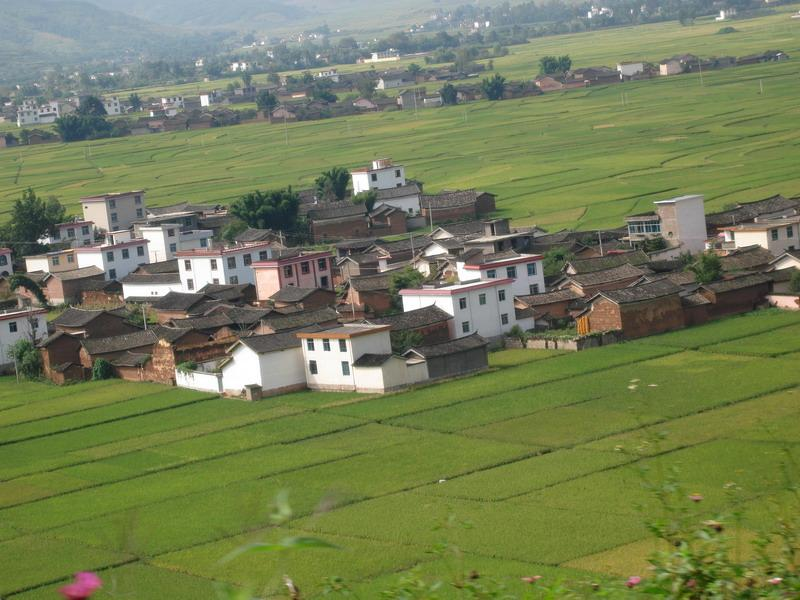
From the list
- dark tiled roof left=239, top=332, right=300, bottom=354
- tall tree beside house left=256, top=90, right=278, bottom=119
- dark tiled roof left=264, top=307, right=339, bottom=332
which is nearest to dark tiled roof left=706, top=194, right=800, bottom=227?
dark tiled roof left=264, top=307, right=339, bottom=332

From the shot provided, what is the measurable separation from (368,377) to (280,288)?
7611mm

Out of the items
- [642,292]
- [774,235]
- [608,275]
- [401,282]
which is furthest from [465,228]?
[642,292]

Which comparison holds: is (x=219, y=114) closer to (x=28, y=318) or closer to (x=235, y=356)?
(x=28, y=318)

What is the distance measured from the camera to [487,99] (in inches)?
2633

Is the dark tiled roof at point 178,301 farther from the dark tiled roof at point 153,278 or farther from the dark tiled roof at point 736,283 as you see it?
the dark tiled roof at point 736,283

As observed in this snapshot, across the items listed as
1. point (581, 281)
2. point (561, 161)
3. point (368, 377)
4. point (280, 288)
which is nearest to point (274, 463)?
point (368, 377)

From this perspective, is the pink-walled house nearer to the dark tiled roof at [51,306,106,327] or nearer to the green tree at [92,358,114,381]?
the dark tiled roof at [51,306,106,327]

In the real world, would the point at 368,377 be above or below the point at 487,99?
below

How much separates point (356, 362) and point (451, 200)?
55.8ft

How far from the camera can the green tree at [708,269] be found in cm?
2230

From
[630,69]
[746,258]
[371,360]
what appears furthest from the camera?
[630,69]

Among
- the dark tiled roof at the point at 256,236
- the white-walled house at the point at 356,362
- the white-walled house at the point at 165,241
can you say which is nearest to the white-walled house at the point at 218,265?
the dark tiled roof at the point at 256,236

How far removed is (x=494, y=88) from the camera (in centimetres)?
6600

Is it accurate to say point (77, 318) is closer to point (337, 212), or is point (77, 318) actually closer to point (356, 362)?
point (356, 362)
